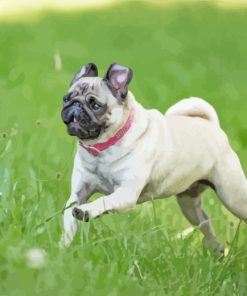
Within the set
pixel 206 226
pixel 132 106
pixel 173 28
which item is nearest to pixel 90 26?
pixel 173 28

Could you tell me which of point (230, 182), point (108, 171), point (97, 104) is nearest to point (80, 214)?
point (108, 171)

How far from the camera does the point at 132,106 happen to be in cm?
412

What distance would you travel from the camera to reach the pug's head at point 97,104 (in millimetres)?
4000

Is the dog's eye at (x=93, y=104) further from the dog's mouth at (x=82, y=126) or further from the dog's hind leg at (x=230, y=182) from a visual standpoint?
the dog's hind leg at (x=230, y=182)

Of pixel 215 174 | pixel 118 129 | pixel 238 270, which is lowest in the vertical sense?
pixel 238 270

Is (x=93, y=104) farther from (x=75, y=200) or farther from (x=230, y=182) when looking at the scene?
(x=230, y=182)

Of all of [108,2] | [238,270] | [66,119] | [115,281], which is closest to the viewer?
[115,281]

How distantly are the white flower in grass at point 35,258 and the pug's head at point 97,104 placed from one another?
0.47 metres

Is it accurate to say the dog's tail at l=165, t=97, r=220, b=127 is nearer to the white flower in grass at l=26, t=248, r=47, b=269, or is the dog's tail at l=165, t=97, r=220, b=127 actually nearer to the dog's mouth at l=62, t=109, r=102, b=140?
the dog's mouth at l=62, t=109, r=102, b=140

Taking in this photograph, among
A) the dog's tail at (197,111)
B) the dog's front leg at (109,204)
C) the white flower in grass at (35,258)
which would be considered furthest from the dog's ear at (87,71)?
the white flower in grass at (35,258)

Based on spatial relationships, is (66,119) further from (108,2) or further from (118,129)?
(108,2)

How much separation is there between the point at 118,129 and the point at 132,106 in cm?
11

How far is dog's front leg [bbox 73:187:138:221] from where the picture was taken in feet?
12.8

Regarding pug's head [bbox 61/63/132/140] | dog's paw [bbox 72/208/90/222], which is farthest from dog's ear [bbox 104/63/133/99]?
dog's paw [bbox 72/208/90/222]
